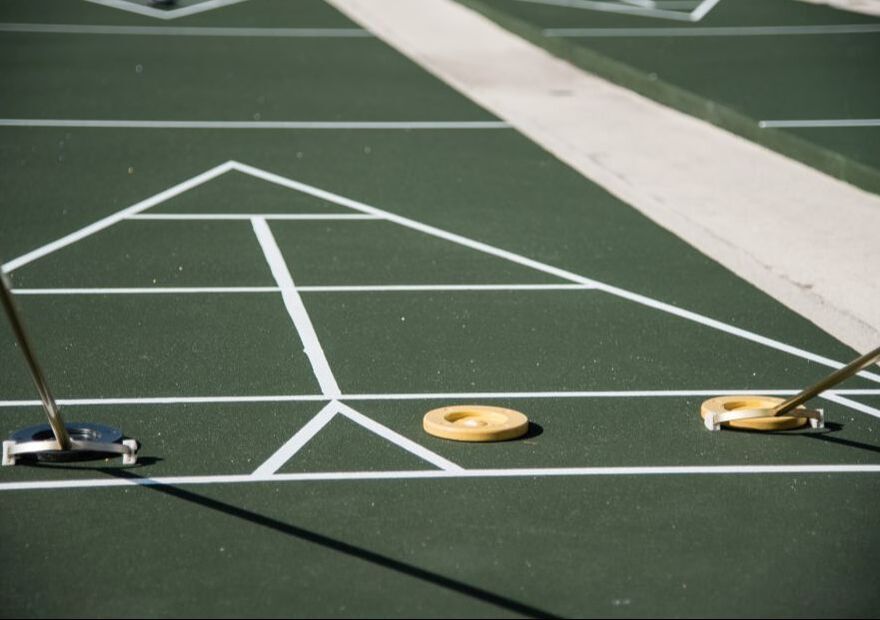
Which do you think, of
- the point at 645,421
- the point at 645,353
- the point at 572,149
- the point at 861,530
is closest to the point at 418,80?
the point at 572,149

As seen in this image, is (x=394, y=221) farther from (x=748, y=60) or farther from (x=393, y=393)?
(x=748, y=60)

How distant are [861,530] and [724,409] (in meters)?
1.36

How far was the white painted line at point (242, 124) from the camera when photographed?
1495cm

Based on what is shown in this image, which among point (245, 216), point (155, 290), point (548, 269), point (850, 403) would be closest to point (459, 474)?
point (850, 403)

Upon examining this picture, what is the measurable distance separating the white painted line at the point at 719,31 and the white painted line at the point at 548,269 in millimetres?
9035

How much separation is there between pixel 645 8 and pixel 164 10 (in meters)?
7.52

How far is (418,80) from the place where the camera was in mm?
17969

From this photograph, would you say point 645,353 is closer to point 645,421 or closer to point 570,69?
point 645,421

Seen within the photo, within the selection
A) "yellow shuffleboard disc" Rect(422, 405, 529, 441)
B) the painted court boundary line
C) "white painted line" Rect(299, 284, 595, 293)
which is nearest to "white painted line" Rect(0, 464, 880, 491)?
"yellow shuffleboard disc" Rect(422, 405, 529, 441)

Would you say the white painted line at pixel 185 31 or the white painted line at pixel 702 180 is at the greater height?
the white painted line at pixel 702 180

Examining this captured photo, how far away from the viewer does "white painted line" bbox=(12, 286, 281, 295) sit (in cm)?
927

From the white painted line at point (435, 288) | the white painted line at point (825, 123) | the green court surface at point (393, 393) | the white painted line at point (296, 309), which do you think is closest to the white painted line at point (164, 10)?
the green court surface at point (393, 393)

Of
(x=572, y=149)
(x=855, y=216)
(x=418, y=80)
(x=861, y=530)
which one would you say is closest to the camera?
(x=861, y=530)

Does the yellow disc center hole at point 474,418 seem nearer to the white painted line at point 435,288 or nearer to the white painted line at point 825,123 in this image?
the white painted line at point 435,288
